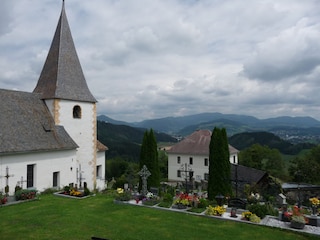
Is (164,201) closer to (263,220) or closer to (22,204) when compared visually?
(263,220)

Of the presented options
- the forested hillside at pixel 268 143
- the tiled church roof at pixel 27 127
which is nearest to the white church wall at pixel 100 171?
the tiled church roof at pixel 27 127

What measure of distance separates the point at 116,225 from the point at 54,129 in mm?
13793

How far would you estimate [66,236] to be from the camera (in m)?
11.2

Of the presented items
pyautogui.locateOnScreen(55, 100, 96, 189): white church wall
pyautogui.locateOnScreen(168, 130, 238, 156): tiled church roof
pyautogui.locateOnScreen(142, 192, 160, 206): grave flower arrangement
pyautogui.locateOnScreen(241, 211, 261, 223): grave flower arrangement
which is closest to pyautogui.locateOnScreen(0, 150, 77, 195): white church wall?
pyautogui.locateOnScreen(55, 100, 96, 189): white church wall

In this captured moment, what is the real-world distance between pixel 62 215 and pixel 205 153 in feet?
127

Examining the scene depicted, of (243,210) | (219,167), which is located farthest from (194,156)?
(243,210)

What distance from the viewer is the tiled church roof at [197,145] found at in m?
52.2

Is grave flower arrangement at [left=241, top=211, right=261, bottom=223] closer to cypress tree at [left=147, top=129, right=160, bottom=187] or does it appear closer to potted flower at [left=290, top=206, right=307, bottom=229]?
potted flower at [left=290, top=206, right=307, bottom=229]

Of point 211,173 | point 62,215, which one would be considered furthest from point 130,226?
point 211,173

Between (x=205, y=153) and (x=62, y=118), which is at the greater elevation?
(x=62, y=118)

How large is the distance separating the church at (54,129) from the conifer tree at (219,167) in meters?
11.0

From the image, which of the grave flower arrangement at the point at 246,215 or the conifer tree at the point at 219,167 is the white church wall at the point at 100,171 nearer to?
the conifer tree at the point at 219,167

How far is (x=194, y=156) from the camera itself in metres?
52.2

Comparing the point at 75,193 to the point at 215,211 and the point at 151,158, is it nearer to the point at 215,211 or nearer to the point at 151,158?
the point at 151,158
